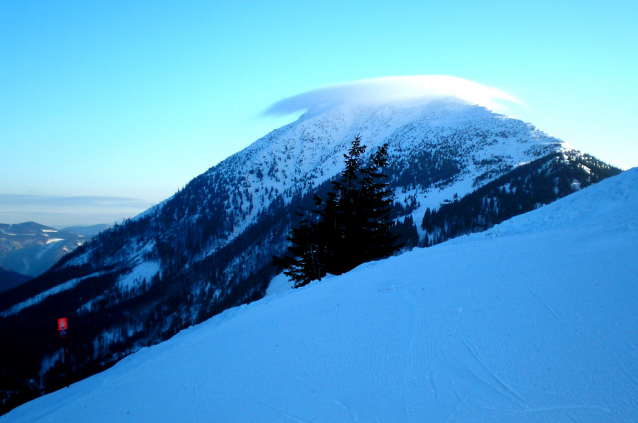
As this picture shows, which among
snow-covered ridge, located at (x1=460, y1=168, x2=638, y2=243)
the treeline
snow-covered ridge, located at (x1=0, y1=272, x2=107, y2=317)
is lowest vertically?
snow-covered ridge, located at (x1=0, y1=272, x2=107, y2=317)

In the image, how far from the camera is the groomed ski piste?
418 centimetres

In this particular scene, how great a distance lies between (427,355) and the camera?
17.6 ft

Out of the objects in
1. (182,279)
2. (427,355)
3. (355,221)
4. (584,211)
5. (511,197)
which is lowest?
(182,279)

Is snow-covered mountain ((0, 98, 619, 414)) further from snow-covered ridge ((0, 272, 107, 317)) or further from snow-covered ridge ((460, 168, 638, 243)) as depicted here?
snow-covered ridge ((460, 168, 638, 243))

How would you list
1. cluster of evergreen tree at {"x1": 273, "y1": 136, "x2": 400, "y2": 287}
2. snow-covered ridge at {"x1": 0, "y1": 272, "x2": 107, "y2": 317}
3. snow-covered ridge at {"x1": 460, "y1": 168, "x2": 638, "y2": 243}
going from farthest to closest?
snow-covered ridge at {"x1": 0, "y1": 272, "x2": 107, "y2": 317} → cluster of evergreen tree at {"x1": 273, "y1": 136, "x2": 400, "y2": 287} → snow-covered ridge at {"x1": 460, "y1": 168, "x2": 638, "y2": 243}

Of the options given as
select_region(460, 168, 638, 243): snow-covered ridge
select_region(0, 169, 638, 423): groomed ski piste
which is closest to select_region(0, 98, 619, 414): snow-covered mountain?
select_region(460, 168, 638, 243): snow-covered ridge

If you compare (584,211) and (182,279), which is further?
→ (182,279)

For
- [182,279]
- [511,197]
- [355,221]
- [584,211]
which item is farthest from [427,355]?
[182,279]

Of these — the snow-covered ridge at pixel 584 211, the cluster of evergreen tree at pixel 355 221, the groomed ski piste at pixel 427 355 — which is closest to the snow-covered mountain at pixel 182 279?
the cluster of evergreen tree at pixel 355 221

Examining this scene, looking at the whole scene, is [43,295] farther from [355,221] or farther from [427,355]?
[427,355]

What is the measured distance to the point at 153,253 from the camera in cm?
19800

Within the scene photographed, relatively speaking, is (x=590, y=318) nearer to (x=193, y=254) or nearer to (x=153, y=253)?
(x=193, y=254)

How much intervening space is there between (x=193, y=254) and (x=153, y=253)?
26409 millimetres

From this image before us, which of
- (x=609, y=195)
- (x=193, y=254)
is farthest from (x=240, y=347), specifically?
(x=193, y=254)
